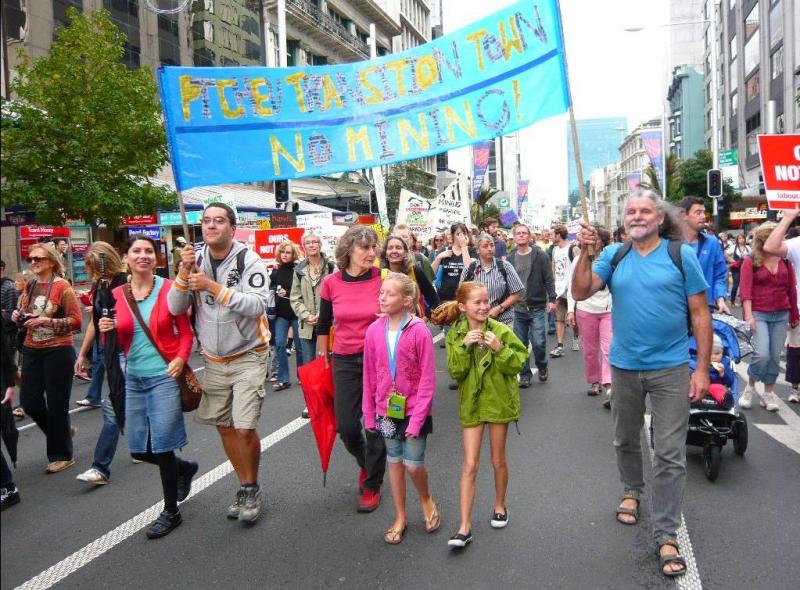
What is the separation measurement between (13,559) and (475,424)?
9.04 feet

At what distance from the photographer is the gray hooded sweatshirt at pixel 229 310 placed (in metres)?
4.30

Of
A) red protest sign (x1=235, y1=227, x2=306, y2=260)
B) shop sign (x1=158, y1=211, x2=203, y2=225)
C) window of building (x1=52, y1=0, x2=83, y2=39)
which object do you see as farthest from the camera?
window of building (x1=52, y1=0, x2=83, y2=39)

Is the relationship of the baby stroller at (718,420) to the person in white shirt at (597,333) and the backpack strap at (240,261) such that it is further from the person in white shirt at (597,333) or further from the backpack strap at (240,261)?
the backpack strap at (240,261)

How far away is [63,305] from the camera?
230 inches

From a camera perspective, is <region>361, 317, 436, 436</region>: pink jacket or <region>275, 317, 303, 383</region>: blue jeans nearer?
<region>361, 317, 436, 436</region>: pink jacket

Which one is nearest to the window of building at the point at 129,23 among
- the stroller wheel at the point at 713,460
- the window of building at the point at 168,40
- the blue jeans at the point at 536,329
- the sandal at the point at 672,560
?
the window of building at the point at 168,40

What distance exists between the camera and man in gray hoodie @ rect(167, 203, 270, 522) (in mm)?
4328

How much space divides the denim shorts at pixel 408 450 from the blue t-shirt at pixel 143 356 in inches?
59.0

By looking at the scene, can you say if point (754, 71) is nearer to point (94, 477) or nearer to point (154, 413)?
point (94, 477)

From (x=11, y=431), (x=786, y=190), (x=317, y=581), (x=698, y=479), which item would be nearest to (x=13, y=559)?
(x=11, y=431)

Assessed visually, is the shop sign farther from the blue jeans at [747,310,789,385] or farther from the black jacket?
the blue jeans at [747,310,789,385]

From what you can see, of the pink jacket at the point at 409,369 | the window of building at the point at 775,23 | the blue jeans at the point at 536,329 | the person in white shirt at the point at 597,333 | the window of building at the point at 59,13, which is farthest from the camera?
the window of building at the point at 775,23

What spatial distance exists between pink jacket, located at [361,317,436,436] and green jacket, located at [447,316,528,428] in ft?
0.58

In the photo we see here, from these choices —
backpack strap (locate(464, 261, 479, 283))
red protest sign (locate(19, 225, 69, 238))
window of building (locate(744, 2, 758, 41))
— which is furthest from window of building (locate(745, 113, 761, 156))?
backpack strap (locate(464, 261, 479, 283))
